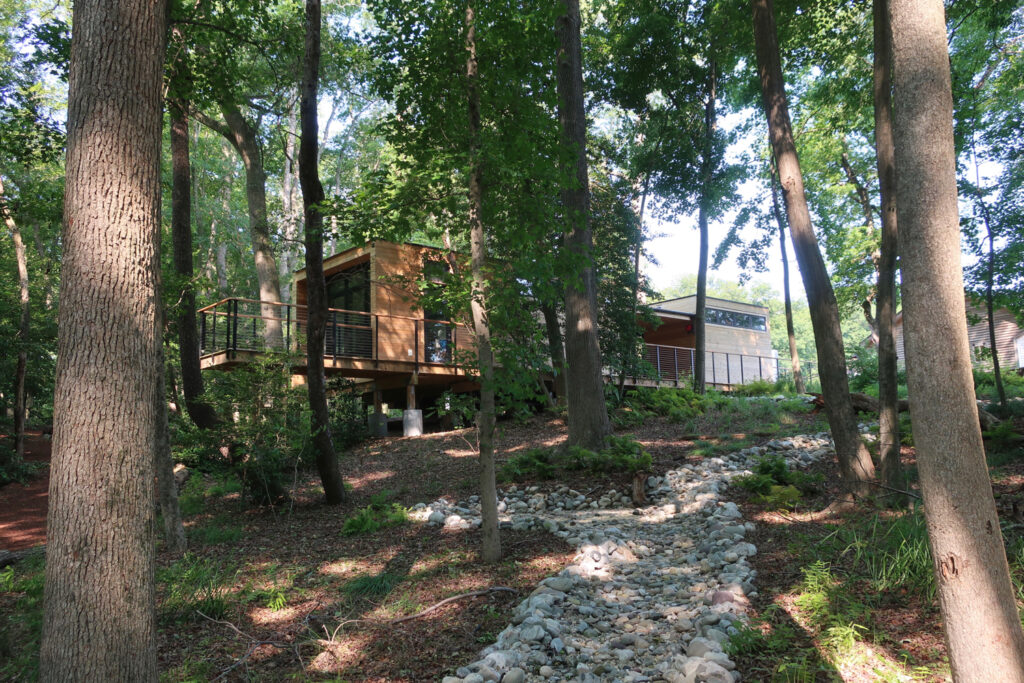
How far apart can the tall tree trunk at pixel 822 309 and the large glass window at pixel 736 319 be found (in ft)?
60.4

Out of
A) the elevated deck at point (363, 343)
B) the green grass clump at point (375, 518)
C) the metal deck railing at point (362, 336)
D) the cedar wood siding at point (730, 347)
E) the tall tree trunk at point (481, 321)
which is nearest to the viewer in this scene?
the tall tree trunk at point (481, 321)

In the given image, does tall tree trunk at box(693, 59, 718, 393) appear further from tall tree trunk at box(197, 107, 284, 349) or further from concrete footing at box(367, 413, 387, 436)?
tall tree trunk at box(197, 107, 284, 349)

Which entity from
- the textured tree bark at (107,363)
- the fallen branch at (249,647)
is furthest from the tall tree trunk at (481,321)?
the textured tree bark at (107,363)

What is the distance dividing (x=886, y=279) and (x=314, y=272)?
22.0ft

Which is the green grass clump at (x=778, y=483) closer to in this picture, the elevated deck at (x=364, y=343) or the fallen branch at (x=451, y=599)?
the fallen branch at (x=451, y=599)

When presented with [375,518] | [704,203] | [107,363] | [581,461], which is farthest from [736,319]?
[107,363]

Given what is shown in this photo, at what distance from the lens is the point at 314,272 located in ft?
27.5

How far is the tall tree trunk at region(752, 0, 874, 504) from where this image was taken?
6344 mm

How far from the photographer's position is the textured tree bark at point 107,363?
275cm

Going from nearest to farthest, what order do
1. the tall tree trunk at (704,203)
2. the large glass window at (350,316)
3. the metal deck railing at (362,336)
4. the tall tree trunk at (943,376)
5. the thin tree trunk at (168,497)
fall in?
the tall tree trunk at (943,376) → the thin tree trunk at (168,497) → the metal deck railing at (362,336) → the large glass window at (350,316) → the tall tree trunk at (704,203)

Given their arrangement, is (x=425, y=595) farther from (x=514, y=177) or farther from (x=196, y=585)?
(x=514, y=177)

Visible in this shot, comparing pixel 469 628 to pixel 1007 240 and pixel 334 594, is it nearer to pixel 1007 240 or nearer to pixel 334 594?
pixel 334 594

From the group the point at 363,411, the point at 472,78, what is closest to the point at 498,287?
the point at 472,78

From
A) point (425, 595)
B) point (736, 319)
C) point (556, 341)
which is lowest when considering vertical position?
point (425, 595)
